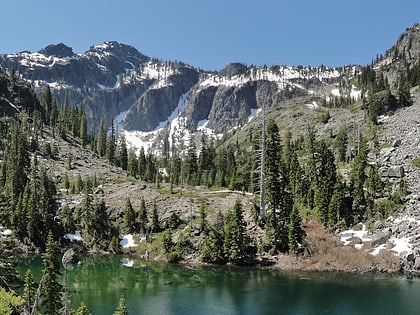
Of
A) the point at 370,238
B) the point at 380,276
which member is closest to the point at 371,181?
the point at 370,238

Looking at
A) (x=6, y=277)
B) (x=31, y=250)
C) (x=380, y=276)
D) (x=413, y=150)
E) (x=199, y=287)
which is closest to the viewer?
(x=6, y=277)

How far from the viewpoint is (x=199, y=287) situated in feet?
209

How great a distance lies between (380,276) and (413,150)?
192ft

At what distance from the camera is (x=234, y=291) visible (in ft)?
200

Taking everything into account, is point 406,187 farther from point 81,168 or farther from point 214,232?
point 81,168

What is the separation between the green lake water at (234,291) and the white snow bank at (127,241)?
1526 centimetres

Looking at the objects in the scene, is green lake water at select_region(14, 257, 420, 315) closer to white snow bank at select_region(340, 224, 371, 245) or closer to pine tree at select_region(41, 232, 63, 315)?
white snow bank at select_region(340, 224, 371, 245)

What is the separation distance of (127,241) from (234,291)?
43.8 meters

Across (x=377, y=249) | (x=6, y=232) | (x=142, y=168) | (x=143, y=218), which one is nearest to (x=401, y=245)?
(x=377, y=249)

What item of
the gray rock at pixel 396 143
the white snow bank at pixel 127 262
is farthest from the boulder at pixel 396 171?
the white snow bank at pixel 127 262

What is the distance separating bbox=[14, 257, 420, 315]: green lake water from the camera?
5184 centimetres

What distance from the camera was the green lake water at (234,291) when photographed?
51844mm

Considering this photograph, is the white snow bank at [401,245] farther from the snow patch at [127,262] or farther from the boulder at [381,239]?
the snow patch at [127,262]

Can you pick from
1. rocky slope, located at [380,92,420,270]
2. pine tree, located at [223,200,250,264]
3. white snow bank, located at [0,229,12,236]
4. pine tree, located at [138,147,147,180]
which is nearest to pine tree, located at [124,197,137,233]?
white snow bank, located at [0,229,12,236]
